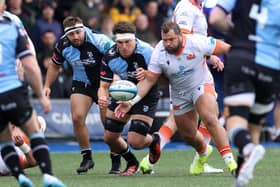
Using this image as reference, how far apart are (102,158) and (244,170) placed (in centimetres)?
701

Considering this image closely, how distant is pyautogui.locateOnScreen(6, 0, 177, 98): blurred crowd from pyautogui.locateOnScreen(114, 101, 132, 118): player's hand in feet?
24.5

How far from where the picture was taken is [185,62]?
11.4m

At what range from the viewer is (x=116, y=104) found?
1223cm

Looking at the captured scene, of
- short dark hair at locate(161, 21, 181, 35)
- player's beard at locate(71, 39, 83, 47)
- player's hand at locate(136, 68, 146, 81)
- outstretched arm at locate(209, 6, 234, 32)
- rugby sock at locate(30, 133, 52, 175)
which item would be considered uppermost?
outstretched arm at locate(209, 6, 234, 32)

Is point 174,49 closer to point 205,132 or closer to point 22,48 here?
point 205,132

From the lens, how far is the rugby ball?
11.1m

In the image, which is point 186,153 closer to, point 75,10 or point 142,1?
point 75,10

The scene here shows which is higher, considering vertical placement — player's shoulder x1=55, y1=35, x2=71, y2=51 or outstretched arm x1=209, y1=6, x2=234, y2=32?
outstretched arm x1=209, y1=6, x2=234, y2=32

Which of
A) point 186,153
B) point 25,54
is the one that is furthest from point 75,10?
point 25,54

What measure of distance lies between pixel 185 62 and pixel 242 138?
2.85 metres

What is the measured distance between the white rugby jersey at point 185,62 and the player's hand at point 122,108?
479mm

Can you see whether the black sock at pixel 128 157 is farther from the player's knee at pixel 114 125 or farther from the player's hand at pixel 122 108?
the player's hand at pixel 122 108

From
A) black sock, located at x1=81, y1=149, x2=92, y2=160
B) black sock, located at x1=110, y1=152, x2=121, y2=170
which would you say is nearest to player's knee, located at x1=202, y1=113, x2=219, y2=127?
black sock, located at x1=110, y1=152, x2=121, y2=170

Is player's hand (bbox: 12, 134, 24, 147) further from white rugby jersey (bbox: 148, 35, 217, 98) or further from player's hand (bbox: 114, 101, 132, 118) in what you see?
white rugby jersey (bbox: 148, 35, 217, 98)
